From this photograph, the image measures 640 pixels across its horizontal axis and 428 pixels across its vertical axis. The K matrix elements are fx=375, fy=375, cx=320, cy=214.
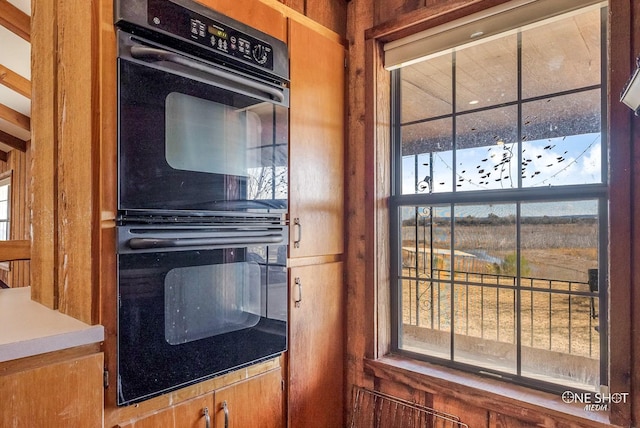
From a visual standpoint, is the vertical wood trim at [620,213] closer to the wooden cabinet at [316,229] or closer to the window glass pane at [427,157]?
the window glass pane at [427,157]

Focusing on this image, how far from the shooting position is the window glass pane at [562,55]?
1.43 metres

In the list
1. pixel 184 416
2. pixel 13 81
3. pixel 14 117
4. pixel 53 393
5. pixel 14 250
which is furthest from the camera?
pixel 14 117

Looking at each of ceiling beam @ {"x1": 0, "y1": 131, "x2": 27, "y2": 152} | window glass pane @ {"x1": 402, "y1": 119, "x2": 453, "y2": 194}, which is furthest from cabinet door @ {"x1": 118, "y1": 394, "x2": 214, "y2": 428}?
ceiling beam @ {"x1": 0, "y1": 131, "x2": 27, "y2": 152}

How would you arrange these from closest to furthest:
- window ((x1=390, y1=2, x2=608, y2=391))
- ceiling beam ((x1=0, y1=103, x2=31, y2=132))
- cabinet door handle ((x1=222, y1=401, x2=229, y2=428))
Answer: cabinet door handle ((x1=222, y1=401, x2=229, y2=428)) < window ((x1=390, y1=2, x2=608, y2=391)) < ceiling beam ((x1=0, y1=103, x2=31, y2=132))

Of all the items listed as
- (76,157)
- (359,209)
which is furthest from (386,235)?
(76,157)

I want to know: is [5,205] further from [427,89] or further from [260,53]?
[427,89]

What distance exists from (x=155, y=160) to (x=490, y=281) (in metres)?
1.42

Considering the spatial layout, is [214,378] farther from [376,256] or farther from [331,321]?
[376,256]

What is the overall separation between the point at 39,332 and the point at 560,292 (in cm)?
174

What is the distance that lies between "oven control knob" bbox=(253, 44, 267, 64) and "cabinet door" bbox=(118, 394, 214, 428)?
4.07ft

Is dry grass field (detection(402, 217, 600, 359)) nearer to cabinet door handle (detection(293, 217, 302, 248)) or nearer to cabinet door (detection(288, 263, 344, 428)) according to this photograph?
cabinet door (detection(288, 263, 344, 428))

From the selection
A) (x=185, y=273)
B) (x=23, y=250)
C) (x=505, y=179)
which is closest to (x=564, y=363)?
(x=505, y=179)

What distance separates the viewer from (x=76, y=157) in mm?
1116

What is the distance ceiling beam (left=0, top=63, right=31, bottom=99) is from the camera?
3.69m
